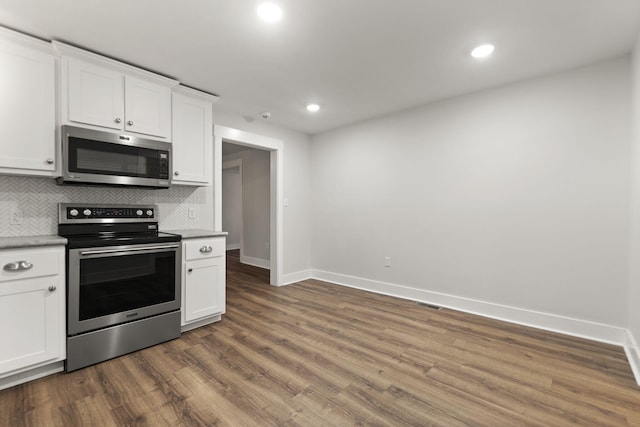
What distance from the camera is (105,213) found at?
2.56 m

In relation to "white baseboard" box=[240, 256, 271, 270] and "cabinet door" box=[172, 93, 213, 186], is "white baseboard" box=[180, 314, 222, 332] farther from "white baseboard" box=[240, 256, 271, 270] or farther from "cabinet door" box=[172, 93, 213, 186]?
"white baseboard" box=[240, 256, 271, 270]

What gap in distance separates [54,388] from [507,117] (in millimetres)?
4263

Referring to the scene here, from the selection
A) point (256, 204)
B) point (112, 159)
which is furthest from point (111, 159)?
point (256, 204)

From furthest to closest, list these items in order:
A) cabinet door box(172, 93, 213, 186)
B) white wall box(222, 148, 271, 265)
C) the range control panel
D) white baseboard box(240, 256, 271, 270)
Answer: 1. white baseboard box(240, 256, 271, 270)
2. white wall box(222, 148, 271, 265)
3. cabinet door box(172, 93, 213, 186)
4. the range control panel

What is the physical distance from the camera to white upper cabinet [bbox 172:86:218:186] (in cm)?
288

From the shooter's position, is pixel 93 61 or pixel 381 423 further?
pixel 93 61

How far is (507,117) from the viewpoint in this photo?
2.97 meters

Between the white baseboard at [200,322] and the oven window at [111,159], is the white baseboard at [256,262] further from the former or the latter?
the oven window at [111,159]

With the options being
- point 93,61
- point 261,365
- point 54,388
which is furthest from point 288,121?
point 54,388

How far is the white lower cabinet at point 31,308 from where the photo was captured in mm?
1800

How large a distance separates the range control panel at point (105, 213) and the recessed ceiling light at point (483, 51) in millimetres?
3188

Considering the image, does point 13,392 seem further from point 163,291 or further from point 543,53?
point 543,53

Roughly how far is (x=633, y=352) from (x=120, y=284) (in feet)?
12.7

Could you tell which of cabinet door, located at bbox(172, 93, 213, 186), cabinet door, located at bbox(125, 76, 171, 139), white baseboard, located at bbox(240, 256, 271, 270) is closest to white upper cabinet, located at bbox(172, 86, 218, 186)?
cabinet door, located at bbox(172, 93, 213, 186)
